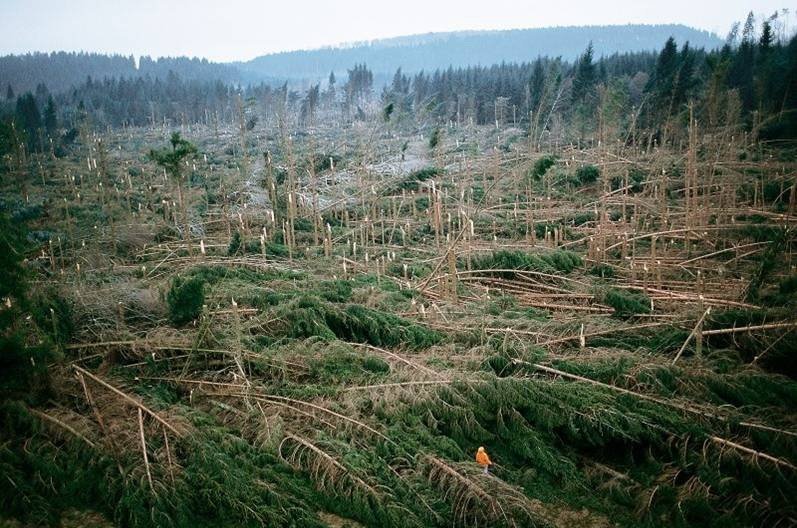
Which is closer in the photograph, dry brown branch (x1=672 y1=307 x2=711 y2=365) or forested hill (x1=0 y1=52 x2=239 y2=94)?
dry brown branch (x1=672 y1=307 x2=711 y2=365)

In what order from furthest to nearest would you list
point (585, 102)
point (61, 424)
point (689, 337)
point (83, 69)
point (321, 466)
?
point (83, 69) < point (585, 102) < point (689, 337) < point (61, 424) < point (321, 466)

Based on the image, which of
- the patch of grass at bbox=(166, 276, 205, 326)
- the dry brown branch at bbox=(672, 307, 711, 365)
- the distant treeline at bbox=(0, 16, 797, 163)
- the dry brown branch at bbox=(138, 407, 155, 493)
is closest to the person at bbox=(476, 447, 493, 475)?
the dry brown branch at bbox=(672, 307, 711, 365)

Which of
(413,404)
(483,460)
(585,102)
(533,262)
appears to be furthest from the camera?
(585,102)

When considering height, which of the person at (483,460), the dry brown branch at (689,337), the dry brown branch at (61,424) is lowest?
the person at (483,460)

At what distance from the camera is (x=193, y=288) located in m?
5.73

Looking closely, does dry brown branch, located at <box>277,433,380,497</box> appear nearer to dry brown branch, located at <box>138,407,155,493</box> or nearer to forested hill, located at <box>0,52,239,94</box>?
dry brown branch, located at <box>138,407,155,493</box>

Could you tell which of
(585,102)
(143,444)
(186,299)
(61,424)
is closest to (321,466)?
(143,444)

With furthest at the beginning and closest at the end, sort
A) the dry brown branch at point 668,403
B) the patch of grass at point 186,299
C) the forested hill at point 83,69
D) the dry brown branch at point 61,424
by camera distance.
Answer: the forested hill at point 83,69
the patch of grass at point 186,299
the dry brown branch at point 61,424
the dry brown branch at point 668,403

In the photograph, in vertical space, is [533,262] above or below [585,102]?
below

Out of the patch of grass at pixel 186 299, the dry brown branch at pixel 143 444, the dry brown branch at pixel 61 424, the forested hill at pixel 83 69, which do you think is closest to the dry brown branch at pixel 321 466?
the dry brown branch at pixel 143 444

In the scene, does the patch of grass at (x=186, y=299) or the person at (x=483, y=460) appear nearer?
the person at (x=483, y=460)

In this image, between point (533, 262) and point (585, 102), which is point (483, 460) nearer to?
point (533, 262)

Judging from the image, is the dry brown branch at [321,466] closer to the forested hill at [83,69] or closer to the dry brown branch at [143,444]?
the dry brown branch at [143,444]

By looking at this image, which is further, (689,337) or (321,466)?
(689,337)
